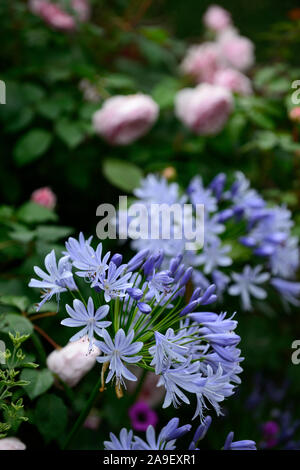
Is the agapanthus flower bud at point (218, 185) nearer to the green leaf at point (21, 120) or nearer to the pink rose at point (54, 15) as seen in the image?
the green leaf at point (21, 120)

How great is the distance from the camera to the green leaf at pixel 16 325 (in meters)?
0.57

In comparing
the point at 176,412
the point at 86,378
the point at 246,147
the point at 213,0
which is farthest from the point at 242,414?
the point at 213,0

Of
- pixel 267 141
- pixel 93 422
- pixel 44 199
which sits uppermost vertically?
pixel 267 141

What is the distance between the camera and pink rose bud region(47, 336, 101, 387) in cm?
56

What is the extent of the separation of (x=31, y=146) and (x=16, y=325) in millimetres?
517

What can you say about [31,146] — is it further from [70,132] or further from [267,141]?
[267,141]

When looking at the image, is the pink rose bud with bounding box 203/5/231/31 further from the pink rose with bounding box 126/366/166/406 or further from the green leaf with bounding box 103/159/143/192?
the pink rose with bounding box 126/366/166/406

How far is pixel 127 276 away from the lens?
46 cm

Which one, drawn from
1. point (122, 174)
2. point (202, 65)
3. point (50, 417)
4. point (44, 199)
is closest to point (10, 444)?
point (50, 417)

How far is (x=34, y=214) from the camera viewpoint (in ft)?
2.70

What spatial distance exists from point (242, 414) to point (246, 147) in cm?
54

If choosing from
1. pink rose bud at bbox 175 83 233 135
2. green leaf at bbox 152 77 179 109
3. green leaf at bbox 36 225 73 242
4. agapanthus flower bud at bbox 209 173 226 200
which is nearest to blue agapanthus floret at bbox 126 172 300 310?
agapanthus flower bud at bbox 209 173 226 200

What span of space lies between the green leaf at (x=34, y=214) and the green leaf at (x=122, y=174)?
7.2 inches
